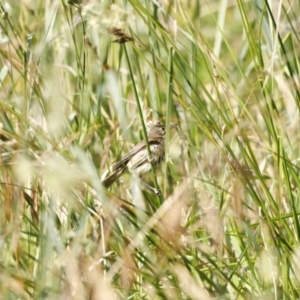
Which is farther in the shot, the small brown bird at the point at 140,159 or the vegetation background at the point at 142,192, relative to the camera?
the small brown bird at the point at 140,159

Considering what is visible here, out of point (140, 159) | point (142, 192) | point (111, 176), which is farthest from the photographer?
point (140, 159)

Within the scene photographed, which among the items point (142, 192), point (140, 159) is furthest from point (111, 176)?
point (140, 159)

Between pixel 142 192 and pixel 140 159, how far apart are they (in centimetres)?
19

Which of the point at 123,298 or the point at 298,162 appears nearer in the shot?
the point at 123,298

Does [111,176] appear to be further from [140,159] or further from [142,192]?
[140,159]

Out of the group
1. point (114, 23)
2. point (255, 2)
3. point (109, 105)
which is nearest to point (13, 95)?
point (109, 105)

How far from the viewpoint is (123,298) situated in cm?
203

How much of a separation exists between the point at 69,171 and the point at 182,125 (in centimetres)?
118

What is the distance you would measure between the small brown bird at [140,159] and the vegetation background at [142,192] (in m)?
0.05

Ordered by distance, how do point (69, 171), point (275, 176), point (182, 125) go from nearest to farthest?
point (69, 171)
point (275, 176)
point (182, 125)

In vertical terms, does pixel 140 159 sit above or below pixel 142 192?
above

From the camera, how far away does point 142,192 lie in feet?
8.14

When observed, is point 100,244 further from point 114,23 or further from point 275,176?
point 275,176

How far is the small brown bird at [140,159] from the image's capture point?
2.41 meters
